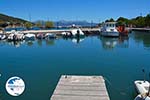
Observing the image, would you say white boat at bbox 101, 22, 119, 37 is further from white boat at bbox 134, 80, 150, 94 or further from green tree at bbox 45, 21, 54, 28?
green tree at bbox 45, 21, 54, 28

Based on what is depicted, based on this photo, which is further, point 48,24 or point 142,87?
point 48,24

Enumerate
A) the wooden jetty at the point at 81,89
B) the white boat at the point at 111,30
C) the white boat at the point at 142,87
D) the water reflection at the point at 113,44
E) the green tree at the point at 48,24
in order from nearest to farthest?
the wooden jetty at the point at 81,89 < the white boat at the point at 142,87 < the water reflection at the point at 113,44 < the white boat at the point at 111,30 < the green tree at the point at 48,24

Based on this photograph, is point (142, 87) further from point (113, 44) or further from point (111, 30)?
point (111, 30)

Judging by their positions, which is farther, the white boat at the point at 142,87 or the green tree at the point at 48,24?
the green tree at the point at 48,24

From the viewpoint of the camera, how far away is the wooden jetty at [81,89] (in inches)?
504

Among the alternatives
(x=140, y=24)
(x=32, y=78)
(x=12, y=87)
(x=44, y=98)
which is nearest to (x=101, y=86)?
(x=44, y=98)

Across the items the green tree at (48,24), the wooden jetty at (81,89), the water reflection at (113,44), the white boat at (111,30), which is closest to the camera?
the wooden jetty at (81,89)

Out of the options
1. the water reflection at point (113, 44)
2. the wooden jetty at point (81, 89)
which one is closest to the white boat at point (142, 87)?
the wooden jetty at point (81, 89)

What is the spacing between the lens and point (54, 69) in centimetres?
2564

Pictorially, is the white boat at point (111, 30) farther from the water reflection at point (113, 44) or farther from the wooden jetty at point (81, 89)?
the wooden jetty at point (81, 89)

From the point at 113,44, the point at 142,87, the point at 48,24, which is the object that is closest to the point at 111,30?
the point at 113,44

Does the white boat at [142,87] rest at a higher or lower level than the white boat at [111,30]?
lower

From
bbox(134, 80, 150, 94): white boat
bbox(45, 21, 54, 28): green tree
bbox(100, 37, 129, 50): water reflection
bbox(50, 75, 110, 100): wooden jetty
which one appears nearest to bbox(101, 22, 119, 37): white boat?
bbox(100, 37, 129, 50): water reflection

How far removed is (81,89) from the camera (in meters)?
14.0
